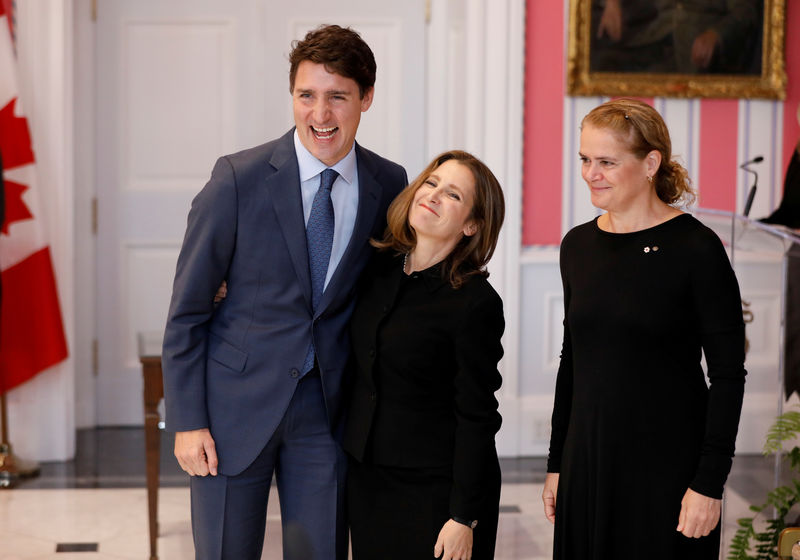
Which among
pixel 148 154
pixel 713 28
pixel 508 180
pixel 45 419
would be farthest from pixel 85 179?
pixel 713 28

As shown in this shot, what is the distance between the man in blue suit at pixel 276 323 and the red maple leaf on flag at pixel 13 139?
268cm

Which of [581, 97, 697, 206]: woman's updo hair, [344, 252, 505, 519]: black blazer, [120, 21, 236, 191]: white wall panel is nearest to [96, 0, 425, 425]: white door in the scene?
[120, 21, 236, 191]: white wall panel

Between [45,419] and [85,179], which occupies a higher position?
[85,179]

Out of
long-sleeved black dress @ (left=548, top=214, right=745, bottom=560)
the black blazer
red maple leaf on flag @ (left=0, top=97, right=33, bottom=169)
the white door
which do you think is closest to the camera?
long-sleeved black dress @ (left=548, top=214, right=745, bottom=560)

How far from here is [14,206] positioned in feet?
14.9

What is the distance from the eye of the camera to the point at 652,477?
2.01 m

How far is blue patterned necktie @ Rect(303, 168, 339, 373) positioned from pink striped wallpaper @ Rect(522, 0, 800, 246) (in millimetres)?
2809

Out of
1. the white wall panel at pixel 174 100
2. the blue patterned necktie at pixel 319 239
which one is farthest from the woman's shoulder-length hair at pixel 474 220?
the white wall panel at pixel 174 100

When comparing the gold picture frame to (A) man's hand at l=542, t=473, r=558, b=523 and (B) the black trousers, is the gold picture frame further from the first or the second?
(B) the black trousers

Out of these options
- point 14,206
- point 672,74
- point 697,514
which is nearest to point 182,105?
point 14,206

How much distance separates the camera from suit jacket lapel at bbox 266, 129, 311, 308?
7.06 ft

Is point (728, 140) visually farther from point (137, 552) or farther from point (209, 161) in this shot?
point (137, 552)

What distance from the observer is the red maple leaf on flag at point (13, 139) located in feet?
14.7

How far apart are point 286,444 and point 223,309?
33 cm
